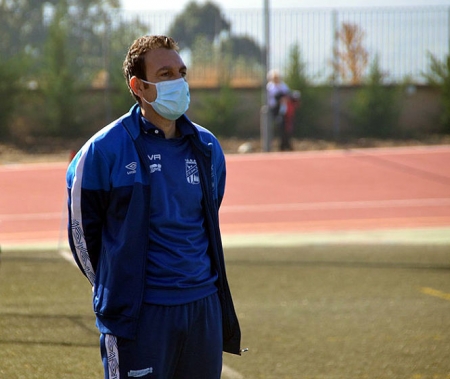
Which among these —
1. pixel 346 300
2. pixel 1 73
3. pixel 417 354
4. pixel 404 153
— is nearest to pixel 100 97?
pixel 1 73

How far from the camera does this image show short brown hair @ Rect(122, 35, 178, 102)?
3.48m

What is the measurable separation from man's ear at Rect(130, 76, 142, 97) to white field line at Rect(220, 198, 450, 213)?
11032mm

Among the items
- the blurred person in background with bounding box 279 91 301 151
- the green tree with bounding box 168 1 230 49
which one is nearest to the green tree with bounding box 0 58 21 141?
the green tree with bounding box 168 1 230 49

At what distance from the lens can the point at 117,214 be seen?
11.1 ft

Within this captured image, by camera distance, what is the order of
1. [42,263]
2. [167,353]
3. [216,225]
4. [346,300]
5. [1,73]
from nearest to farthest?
[167,353]
[216,225]
[346,300]
[42,263]
[1,73]

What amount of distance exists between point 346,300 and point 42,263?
375cm

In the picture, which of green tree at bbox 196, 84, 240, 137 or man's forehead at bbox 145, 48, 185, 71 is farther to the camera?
green tree at bbox 196, 84, 240, 137

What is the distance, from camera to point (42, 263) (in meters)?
10.1

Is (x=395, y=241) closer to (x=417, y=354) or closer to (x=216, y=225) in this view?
(x=417, y=354)

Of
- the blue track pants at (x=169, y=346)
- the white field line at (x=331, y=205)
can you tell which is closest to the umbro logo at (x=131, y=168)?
the blue track pants at (x=169, y=346)

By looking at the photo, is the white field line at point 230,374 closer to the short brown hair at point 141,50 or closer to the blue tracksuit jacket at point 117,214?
the blue tracksuit jacket at point 117,214

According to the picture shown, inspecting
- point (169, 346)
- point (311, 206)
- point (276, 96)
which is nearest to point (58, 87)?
point (276, 96)

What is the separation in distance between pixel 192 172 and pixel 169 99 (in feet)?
0.99

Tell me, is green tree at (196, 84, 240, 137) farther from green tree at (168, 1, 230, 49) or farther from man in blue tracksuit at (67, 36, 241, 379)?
man in blue tracksuit at (67, 36, 241, 379)
